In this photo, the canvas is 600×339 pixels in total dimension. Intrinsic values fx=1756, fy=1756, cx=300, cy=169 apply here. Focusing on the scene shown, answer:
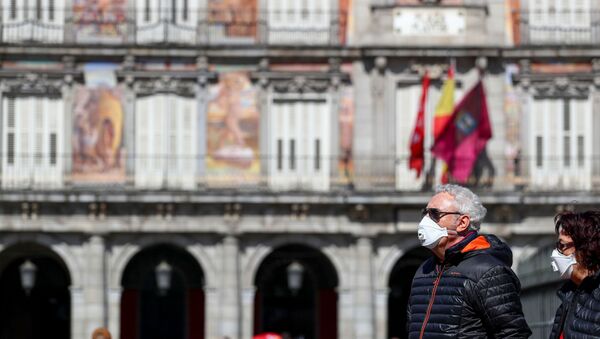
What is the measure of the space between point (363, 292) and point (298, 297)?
345cm

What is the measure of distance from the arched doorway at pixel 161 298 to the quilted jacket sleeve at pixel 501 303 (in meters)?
33.0

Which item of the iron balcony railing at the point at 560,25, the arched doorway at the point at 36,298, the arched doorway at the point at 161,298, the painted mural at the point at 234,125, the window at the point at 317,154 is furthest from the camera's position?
the arched doorway at the point at 36,298

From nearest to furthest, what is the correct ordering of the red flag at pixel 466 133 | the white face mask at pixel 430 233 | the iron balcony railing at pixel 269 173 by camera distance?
1. the white face mask at pixel 430 233
2. the red flag at pixel 466 133
3. the iron balcony railing at pixel 269 173

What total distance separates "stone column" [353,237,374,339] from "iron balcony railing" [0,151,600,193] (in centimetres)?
149

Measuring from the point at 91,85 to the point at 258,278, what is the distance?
6.49 metres

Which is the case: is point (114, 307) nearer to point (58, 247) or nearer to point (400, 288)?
point (58, 247)

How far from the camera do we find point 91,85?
139 ft

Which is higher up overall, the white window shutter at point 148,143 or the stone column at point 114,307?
the white window shutter at point 148,143

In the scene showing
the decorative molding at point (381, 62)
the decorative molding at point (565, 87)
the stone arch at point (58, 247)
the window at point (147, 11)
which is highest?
the window at point (147, 11)

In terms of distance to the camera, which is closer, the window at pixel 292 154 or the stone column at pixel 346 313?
the stone column at pixel 346 313

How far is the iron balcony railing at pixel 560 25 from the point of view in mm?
42344

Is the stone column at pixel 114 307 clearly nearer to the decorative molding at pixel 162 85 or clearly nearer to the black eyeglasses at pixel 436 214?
the decorative molding at pixel 162 85

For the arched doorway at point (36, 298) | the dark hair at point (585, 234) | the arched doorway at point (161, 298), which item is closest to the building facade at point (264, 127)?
the arched doorway at point (161, 298)

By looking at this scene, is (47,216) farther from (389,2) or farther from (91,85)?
(389,2)
